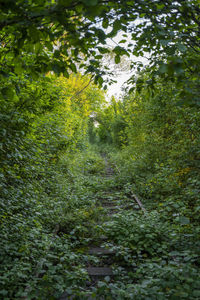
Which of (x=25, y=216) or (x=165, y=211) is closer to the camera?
(x=25, y=216)

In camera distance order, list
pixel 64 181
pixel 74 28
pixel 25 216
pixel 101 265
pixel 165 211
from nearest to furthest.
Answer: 1. pixel 74 28
2. pixel 101 265
3. pixel 25 216
4. pixel 165 211
5. pixel 64 181

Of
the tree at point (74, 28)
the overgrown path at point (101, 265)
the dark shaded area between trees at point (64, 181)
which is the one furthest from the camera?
the overgrown path at point (101, 265)

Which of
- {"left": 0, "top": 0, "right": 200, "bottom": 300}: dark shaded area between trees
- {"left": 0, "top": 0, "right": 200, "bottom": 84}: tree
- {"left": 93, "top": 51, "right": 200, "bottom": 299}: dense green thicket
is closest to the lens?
{"left": 0, "top": 0, "right": 200, "bottom": 84}: tree

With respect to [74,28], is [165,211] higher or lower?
lower

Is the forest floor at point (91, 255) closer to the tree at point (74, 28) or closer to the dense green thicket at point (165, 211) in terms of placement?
the dense green thicket at point (165, 211)

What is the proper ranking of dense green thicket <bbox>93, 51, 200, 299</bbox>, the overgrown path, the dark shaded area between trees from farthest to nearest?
the overgrown path → dense green thicket <bbox>93, 51, 200, 299</bbox> → the dark shaded area between trees

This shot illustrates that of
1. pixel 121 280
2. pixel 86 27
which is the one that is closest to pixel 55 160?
pixel 121 280

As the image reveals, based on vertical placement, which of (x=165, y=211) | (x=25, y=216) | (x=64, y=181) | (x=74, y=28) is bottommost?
(x=64, y=181)

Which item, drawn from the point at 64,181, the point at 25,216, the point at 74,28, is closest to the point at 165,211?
the point at 25,216

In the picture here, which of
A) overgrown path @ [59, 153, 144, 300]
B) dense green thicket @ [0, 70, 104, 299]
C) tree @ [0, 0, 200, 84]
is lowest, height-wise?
overgrown path @ [59, 153, 144, 300]

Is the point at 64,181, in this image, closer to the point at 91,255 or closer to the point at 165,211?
the point at 165,211

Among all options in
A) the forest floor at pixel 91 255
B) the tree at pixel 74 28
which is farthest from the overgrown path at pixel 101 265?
the tree at pixel 74 28

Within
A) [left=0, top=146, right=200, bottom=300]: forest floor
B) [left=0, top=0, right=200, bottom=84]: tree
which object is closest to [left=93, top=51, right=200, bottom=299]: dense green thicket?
[left=0, top=146, right=200, bottom=300]: forest floor

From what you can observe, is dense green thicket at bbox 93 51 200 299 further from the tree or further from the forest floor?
the tree
